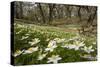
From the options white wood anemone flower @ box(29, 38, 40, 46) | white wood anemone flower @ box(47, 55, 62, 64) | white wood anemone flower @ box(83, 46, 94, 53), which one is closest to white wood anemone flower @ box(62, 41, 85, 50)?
white wood anemone flower @ box(83, 46, 94, 53)

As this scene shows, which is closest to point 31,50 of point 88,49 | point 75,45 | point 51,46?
point 51,46

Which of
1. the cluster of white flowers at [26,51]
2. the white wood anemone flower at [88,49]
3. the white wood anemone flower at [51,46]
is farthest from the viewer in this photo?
the white wood anemone flower at [88,49]

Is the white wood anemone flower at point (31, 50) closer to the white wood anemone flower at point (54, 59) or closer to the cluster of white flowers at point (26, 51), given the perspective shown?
the cluster of white flowers at point (26, 51)

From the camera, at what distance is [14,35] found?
6.95 feet

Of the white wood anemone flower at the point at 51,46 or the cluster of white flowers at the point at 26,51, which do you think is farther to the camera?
the white wood anemone flower at the point at 51,46

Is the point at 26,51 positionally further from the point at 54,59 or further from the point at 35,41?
the point at 54,59

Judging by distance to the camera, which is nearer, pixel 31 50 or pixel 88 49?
pixel 31 50

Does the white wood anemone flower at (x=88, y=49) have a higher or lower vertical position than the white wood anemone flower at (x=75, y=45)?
lower

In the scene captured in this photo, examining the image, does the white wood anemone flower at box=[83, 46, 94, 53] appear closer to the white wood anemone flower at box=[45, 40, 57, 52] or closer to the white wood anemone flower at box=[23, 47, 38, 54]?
the white wood anemone flower at box=[45, 40, 57, 52]

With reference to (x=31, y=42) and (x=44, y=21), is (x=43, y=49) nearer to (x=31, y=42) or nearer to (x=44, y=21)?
(x=31, y=42)

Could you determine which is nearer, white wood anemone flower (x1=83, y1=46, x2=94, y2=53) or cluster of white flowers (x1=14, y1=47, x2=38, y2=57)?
cluster of white flowers (x1=14, y1=47, x2=38, y2=57)

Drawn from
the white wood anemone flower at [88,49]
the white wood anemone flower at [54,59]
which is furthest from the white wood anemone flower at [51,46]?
the white wood anemone flower at [88,49]
